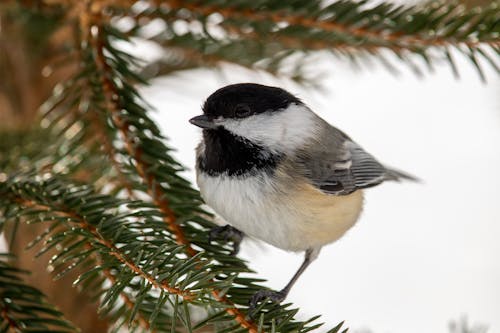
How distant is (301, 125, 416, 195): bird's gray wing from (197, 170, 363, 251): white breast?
51 millimetres

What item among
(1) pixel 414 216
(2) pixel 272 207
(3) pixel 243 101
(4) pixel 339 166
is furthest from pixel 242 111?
(1) pixel 414 216

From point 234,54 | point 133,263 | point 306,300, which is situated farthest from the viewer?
point 306,300

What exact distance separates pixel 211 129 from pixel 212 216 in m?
0.15

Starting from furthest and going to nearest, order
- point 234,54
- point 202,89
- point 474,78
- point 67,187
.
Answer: point 474,78
point 202,89
point 234,54
point 67,187

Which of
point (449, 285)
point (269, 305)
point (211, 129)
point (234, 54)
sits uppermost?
point (234, 54)

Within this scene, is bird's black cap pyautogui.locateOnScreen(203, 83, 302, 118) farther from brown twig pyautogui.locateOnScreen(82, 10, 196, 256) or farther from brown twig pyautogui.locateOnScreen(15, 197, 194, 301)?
brown twig pyautogui.locateOnScreen(15, 197, 194, 301)

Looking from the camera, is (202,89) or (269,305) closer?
(269,305)

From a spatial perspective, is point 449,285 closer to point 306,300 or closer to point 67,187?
point 306,300

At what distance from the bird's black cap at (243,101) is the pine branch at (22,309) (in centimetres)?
38

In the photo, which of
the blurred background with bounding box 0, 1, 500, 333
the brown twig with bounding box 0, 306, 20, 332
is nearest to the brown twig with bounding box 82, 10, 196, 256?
the brown twig with bounding box 0, 306, 20, 332

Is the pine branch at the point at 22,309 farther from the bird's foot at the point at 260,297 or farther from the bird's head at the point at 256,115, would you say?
the bird's head at the point at 256,115

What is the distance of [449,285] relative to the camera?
7.32ft

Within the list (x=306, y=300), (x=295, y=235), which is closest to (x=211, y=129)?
(x=295, y=235)

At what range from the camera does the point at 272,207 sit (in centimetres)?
98
